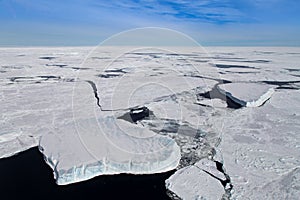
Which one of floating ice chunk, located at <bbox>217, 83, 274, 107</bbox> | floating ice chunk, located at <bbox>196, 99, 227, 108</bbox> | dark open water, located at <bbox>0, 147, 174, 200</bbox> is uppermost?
floating ice chunk, located at <bbox>217, 83, 274, 107</bbox>

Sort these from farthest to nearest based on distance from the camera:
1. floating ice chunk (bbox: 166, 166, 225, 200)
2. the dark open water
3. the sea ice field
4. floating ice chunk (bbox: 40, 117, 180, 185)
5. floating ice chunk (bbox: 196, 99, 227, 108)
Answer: floating ice chunk (bbox: 196, 99, 227, 108), floating ice chunk (bbox: 40, 117, 180, 185), the sea ice field, the dark open water, floating ice chunk (bbox: 166, 166, 225, 200)

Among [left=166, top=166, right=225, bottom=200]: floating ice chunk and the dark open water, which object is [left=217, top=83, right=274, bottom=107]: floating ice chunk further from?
the dark open water

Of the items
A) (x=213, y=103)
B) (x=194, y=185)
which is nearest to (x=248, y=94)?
(x=213, y=103)

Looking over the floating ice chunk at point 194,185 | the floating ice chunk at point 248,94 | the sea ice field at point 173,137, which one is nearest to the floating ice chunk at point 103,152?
the sea ice field at point 173,137

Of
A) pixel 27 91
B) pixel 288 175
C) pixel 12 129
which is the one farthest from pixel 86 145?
pixel 27 91

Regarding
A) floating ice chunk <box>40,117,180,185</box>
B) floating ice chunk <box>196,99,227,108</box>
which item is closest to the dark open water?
floating ice chunk <box>40,117,180,185</box>
